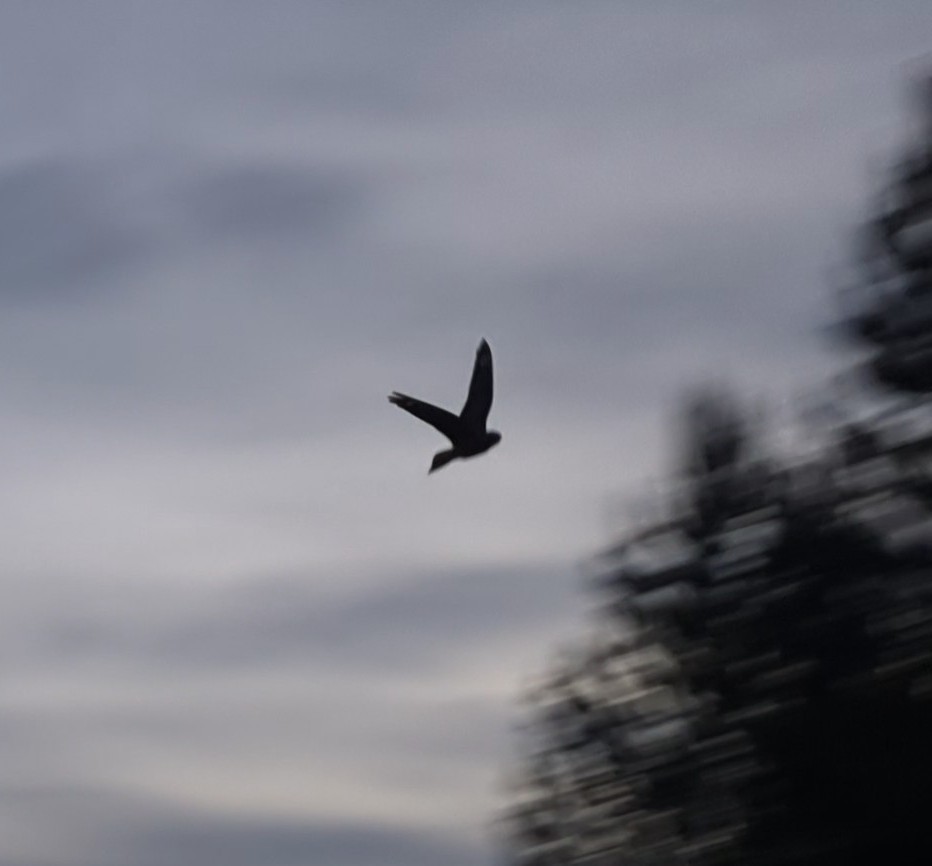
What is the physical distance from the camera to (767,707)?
27594 millimetres

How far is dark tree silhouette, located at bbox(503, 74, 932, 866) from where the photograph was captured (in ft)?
85.0

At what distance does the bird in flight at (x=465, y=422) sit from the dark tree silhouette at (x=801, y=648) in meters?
6.00

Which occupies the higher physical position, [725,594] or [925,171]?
[925,171]

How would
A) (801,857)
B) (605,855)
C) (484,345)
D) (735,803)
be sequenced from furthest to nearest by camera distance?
1. (605,855)
2. (735,803)
3. (801,857)
4. (484,345)

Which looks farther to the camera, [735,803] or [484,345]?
[735,803]

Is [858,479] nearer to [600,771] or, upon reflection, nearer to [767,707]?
[767,707]

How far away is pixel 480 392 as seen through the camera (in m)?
23.7

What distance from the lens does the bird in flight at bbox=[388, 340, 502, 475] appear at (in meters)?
22.7

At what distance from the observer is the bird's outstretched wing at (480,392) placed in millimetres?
23250

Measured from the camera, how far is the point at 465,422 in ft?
75.9

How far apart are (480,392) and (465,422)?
2.18 ft

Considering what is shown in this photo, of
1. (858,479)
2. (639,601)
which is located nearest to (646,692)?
(639,601)

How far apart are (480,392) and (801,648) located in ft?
20.0

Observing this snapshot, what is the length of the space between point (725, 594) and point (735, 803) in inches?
110
